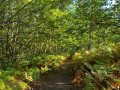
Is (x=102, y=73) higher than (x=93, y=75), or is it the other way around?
(x=102, y=73)

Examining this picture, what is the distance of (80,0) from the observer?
20.7 feet

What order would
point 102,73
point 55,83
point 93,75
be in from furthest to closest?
1. point 55,83
2. point 93,75
3. point 102,73

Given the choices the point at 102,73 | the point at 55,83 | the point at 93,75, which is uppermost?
the point at 102,73

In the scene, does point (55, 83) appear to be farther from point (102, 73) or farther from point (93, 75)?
point (102, 73)

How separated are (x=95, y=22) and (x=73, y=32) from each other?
1433 millimetres

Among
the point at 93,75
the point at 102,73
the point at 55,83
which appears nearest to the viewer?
the point at 102,73

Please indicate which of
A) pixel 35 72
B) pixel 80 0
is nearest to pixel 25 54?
pixel 35 72

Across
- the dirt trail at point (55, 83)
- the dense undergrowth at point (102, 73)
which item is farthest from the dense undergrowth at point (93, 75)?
the dirt trail at point (55, 83)

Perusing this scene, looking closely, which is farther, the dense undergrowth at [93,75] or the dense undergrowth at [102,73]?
the dense undergrowth at [102,73]

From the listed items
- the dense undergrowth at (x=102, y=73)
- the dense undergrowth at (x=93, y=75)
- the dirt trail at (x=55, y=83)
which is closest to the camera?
the dense undergrowth at (x=93, y=75)

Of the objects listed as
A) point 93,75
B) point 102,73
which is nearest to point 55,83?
point 93,75

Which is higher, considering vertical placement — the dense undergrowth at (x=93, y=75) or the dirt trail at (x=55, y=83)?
the dense undergrowth at (x=93, y=75)

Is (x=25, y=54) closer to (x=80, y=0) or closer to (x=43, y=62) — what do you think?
(x=43, y=62)

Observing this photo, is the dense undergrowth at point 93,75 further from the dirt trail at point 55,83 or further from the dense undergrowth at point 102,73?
the dirt trail at point 55,83
